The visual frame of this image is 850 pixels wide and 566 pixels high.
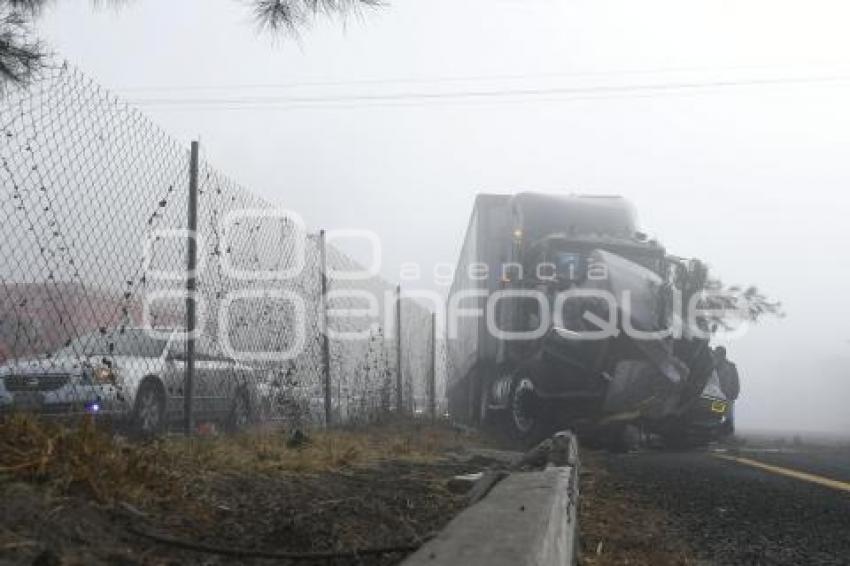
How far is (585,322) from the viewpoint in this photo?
1195cm

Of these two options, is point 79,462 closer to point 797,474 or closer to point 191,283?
point 191,283

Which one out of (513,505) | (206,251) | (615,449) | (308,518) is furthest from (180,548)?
(615,449)

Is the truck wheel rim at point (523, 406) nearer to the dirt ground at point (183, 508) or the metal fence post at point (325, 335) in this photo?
the metal fence post at point (325, 335)

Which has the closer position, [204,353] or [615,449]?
[204,353]

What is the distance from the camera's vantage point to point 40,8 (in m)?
4.79

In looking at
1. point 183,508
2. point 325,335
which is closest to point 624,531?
point 183,508

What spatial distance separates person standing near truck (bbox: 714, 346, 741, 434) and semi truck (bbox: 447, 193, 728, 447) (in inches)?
12.2

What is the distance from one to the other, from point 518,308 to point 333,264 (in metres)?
2.85

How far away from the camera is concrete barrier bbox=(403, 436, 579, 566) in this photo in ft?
7.08

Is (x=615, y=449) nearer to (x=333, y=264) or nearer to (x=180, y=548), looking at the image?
(x=333, y=264)

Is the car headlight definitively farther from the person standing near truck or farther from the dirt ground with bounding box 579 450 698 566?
the person standing near truck

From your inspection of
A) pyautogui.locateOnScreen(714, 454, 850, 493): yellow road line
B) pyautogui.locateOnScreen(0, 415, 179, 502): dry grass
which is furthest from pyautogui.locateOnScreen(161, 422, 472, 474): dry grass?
pyautogui.locateOnScreen(714, 454, 850, 493): yellow road line

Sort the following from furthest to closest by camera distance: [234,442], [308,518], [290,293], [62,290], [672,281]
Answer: [672,281] < [290,293] < [234,442] < [62,290] < [308,518]

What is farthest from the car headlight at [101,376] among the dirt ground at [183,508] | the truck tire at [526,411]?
the truck tire at [526,411]
